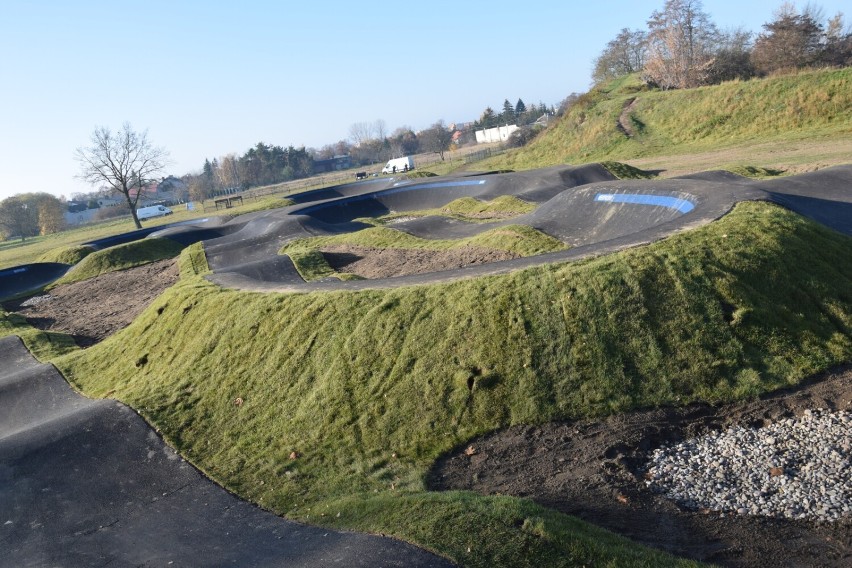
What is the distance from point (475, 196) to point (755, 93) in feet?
70.3

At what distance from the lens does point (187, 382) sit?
43.6 feet

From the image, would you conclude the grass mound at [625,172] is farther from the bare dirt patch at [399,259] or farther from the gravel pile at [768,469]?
the gravel pile at [768,469]

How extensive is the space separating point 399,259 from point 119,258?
19.3 metres

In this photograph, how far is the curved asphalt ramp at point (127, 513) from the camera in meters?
7.33

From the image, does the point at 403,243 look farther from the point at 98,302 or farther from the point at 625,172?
the point at 625,172

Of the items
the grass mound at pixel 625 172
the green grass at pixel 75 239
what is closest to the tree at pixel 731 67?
the grass mound at pixel 625 172

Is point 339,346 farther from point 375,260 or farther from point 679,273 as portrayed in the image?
point 375,260

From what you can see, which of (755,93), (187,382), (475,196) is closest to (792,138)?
(755,93)

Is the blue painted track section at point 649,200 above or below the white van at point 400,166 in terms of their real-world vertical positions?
below

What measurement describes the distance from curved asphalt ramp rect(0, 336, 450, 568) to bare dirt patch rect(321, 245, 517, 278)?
9.18 m

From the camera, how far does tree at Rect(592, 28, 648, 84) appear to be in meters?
86.4

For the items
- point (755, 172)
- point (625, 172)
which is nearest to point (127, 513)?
point (755, 172)

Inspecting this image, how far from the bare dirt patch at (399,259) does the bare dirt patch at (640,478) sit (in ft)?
29.3

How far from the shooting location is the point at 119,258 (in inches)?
1305
